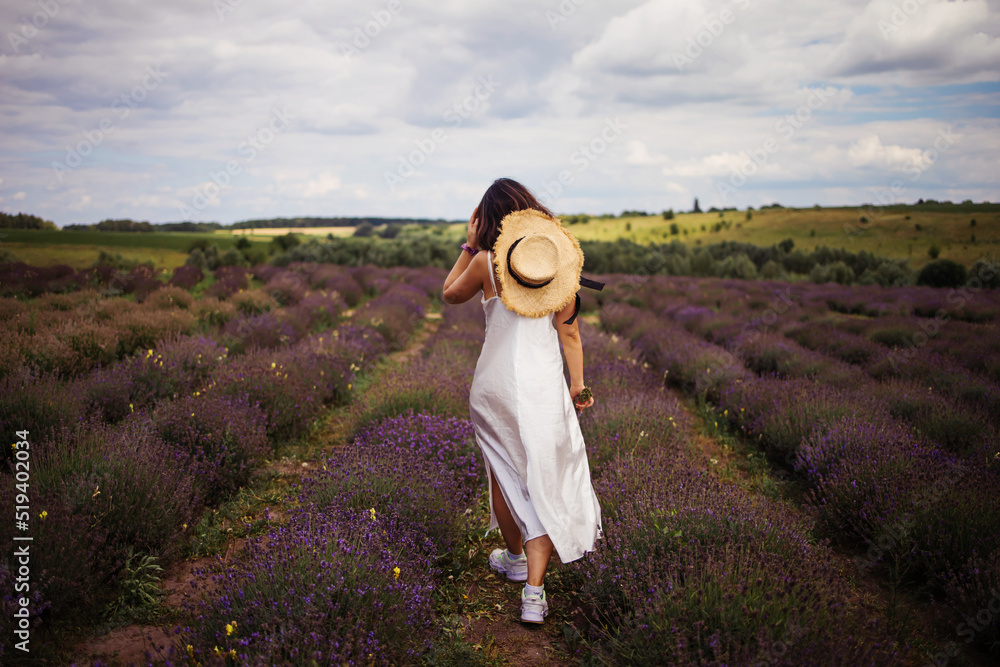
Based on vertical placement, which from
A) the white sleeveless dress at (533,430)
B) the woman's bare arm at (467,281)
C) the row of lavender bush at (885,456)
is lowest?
the row of lavender bush at (885,456)

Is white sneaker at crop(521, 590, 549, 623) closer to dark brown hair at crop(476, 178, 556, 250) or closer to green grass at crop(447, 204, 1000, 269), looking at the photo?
dark brown hair at crop(476, 178, 556, 250)

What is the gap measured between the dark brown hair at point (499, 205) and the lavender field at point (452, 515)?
5.30 ft

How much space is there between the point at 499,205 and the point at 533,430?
3.72 feet

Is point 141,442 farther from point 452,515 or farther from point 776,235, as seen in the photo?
point 776,235

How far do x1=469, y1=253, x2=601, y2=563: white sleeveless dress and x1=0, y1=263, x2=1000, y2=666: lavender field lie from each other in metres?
0.30

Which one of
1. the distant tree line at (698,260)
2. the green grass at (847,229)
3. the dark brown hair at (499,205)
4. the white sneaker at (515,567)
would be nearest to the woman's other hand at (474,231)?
the dark brown hair at (499,205)

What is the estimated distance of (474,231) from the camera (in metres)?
2.58

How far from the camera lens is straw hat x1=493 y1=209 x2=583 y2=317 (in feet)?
7.91

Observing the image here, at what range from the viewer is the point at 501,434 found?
102 inches

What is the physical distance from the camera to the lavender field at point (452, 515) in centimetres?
206

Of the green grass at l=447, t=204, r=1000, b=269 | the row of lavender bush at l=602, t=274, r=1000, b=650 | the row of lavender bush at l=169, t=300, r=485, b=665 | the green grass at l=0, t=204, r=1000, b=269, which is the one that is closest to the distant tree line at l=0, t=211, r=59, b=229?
the green grass at l=0, t=204, r=1000, b=269

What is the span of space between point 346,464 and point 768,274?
28060 mm

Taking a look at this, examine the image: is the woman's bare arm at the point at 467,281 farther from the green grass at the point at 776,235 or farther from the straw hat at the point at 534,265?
the green grass at the point at 776,235

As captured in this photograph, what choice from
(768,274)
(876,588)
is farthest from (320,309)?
(768,274)
